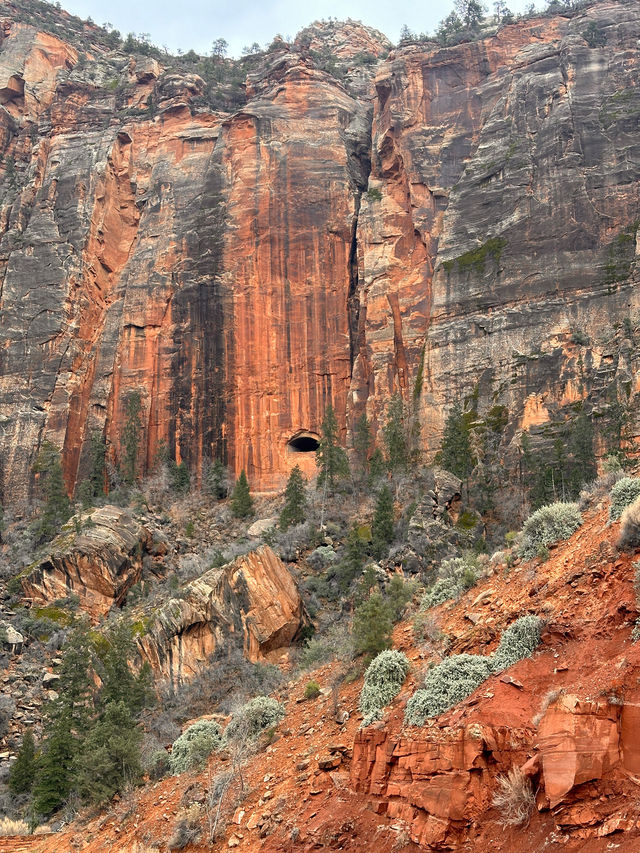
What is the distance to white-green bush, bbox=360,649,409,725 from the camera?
50.7 ft

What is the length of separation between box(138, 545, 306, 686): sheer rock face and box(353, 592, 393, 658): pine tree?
428 inches

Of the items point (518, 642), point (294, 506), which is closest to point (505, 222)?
point (294, 506)

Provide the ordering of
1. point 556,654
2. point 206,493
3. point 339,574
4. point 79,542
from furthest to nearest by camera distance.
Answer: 1. point 206,493
2. point 79,542
3. point 339,574
4. point 556,654

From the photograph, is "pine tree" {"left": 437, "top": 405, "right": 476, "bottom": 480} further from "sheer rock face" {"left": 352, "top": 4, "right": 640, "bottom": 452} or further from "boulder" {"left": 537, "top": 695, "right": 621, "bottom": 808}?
"boulder" {"left": 537, "top": 695, "right": 621, "bottom": 808}

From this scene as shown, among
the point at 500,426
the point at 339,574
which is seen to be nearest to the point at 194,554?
the point at 339,574

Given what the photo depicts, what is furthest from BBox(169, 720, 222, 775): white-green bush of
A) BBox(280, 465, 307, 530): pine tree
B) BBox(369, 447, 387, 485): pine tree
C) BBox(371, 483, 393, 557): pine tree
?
BBox(369, 447, 387, 485): pine tree

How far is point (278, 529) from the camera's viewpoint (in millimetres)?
41000

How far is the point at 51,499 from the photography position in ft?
149

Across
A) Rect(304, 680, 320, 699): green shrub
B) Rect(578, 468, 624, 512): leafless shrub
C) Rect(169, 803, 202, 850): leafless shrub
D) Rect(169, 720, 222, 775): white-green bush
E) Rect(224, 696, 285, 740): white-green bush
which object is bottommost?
Rect(169, 720, 222, 775): white-green bush

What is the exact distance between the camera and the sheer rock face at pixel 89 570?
37.4 meters

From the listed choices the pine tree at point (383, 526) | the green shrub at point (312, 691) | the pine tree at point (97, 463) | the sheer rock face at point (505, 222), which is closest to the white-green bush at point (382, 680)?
the green shrub at point (312, 691)

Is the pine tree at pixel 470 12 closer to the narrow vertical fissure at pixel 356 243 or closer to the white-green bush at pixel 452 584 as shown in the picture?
the narrow vertical fissure at pixel 356 243

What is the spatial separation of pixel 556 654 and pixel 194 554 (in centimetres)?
3134

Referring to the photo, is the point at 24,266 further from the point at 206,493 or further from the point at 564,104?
the point at 564,104
